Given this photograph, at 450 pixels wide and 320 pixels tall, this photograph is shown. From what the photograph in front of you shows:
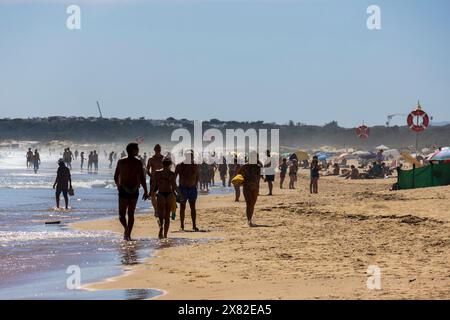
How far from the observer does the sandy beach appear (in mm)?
9328

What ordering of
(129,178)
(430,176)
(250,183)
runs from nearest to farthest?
(129,178) → (250,183) → (430,176)

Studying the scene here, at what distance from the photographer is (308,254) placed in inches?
488

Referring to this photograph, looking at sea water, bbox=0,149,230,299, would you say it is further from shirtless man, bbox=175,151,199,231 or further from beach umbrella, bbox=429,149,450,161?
beach umbrella, bbox=429,149,450,161

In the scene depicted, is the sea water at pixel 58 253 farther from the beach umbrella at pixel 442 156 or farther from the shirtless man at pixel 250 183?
the beach umbrella at pixel 442 156

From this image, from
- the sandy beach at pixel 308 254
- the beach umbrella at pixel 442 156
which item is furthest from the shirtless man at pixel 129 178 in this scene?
the beach umbrella at pixel 442 156

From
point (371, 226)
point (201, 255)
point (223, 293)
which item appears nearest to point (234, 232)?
point (371, 226)

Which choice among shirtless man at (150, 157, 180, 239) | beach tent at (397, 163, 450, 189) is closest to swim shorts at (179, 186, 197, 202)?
shirtless man at (150, 157, 180, 239)

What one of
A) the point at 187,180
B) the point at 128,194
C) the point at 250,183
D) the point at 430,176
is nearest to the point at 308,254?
the point at 128,194

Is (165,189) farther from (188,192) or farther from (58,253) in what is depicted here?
(58,253)

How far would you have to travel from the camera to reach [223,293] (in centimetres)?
921

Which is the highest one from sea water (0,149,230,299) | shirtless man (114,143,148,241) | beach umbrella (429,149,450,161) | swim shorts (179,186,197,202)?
beach umbrella (429,149,450,161)
